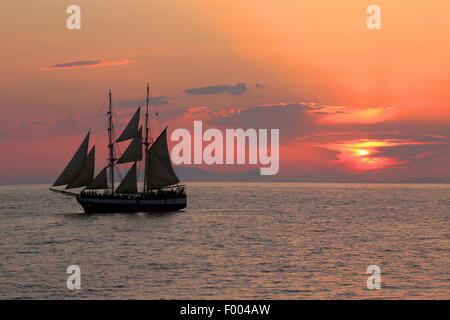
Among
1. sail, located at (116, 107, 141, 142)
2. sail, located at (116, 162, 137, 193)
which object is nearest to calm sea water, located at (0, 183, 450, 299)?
sail, located at (116, 162, 137, 193)

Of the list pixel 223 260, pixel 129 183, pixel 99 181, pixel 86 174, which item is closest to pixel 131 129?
pixel 129 183

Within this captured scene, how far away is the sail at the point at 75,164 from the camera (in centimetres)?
9038

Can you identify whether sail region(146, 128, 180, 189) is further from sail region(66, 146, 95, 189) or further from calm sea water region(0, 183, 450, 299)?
calm sea water region(0, 183, 450, 299)

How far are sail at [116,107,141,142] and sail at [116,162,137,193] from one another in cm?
519

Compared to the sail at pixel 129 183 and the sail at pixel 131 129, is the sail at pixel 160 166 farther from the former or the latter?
the sail at pixel 131 129

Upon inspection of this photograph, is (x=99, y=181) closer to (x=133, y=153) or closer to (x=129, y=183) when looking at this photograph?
(x=129, y=183)

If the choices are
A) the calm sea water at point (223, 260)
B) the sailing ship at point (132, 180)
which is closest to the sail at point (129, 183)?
the sailing ship at point (132, 180)

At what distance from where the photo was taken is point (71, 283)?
35625 mm

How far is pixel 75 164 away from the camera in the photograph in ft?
299

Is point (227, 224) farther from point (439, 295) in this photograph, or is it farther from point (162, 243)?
point (439, 295)

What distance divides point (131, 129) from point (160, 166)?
8.70 m

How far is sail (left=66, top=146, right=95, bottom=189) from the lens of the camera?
301 feet

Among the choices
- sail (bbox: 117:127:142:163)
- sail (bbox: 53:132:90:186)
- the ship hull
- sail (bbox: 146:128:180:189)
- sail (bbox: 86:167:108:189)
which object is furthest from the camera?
sail (bbox: 117:127:142:163)
